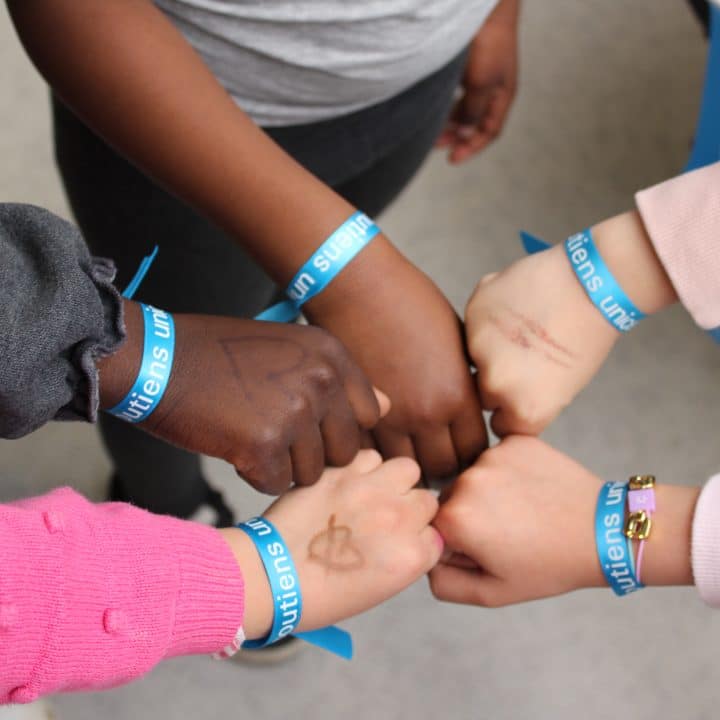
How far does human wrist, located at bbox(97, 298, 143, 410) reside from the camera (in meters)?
0.64

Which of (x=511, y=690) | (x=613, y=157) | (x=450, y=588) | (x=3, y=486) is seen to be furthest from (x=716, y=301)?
(x=613, y=157)

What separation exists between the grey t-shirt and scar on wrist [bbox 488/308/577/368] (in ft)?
0.72

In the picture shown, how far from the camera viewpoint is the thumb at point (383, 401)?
771mm

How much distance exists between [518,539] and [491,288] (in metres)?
0.21

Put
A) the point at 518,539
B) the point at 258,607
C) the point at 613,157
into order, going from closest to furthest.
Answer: the point at 258,607, the point at 518,539, the point at 613,157

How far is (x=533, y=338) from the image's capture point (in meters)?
0.82

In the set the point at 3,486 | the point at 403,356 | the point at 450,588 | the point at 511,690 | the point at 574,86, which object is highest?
the point at 574,86

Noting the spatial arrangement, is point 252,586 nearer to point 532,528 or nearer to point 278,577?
point 278,577

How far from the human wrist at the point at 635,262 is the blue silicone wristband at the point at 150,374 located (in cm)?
36

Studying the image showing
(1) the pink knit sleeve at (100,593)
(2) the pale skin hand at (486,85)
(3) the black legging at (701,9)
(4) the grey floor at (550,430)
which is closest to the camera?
(1) the pink knit sleeve at (100,593)

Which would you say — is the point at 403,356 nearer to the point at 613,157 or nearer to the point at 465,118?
the point at 465,118

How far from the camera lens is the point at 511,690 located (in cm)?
133

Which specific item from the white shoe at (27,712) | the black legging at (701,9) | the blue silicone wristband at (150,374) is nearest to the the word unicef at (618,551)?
the blue silicone wristband at (150,374)

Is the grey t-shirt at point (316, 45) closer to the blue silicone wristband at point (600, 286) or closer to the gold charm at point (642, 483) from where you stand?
the blue silicone wristband at point (600, 286)
